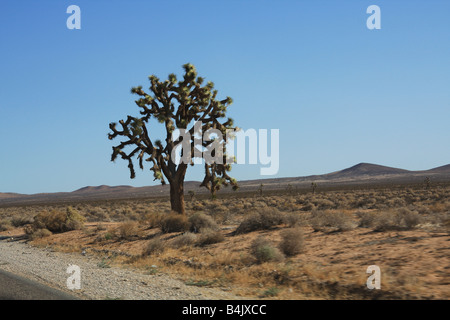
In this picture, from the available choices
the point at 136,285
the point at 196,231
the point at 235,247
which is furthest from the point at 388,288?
the point at 196,231

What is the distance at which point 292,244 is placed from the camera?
43.3 feet

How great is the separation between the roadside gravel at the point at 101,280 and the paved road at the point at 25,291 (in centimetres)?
32

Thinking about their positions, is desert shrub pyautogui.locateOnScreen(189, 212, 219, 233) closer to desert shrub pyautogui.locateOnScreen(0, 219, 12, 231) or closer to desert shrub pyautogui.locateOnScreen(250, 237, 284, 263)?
desert shrub pyautogui.locateOnScreen(250, 237, 284, 263)

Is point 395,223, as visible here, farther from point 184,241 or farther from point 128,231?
point 128,231

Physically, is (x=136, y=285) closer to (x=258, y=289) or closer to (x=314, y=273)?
(x=258, y=289)

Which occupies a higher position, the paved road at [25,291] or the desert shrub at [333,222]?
the desert shrub at [333,222]

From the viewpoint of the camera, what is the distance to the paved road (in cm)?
852

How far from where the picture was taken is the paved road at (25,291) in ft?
28.0

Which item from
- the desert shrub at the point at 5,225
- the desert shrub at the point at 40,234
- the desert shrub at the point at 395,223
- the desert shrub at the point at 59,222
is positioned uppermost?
the desert shrub at the point at 395,223

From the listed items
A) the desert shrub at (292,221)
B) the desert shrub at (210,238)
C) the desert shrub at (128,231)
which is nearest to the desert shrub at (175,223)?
the desert shrub at (128,231)

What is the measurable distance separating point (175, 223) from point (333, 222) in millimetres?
7618

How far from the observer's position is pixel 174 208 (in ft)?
72.1

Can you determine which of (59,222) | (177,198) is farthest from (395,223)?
(59,222)

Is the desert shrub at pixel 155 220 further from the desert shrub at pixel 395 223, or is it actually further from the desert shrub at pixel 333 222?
the desert shrub at pixel 395 223
